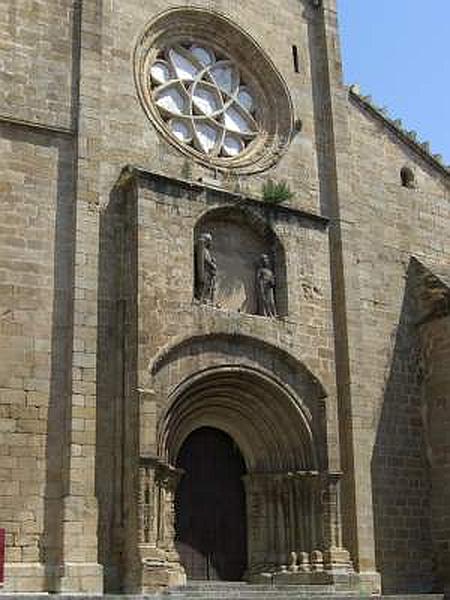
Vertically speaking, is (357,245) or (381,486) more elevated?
(357,245)

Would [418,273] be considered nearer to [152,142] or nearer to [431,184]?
[431,184]

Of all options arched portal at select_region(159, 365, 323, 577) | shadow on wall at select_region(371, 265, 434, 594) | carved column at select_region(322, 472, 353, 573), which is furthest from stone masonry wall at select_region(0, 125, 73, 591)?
shadow on wall at select_region(371, 265, 434, 594)

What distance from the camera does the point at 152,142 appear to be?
13859mm

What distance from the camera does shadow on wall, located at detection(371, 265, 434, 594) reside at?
14.3 meters

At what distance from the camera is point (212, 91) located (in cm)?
1515

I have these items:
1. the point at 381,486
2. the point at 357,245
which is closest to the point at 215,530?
the point at 381,486

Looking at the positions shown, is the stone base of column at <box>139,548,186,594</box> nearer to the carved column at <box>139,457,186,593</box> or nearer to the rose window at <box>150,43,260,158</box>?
the carved column at <box>139,457,186,593</box>

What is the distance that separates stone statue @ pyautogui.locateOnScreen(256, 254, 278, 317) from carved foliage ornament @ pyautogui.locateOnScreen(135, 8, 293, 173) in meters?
1.75

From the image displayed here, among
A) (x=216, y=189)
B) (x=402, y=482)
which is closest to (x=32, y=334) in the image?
(x=216, y=189)

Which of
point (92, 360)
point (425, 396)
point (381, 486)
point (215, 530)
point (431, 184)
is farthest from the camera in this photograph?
point (431, 184)

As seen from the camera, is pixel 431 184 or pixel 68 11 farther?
pixel 431 184

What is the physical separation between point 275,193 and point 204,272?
80.7 inches

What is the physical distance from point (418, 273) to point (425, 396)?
2.21 m

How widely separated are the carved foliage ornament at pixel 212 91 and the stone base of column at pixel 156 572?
606cm
